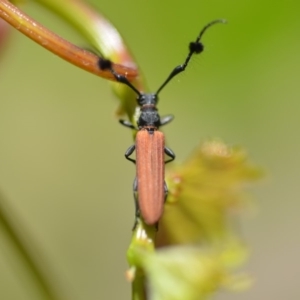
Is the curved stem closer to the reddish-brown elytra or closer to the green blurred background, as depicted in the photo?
the reddish-brown elytra

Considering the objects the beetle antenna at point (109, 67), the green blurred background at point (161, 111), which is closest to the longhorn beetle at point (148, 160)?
the beetle antenna at point (109, 67)

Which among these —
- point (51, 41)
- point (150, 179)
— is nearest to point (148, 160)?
point (150, 179)

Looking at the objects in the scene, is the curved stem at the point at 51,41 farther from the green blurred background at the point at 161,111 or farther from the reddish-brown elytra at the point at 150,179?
the green blurred background at the point at 161,111

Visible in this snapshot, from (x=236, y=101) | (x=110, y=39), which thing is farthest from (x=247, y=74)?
(x=110, y=39)

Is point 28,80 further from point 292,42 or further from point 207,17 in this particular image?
point 292,42

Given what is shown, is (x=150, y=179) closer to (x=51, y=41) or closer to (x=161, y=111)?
(x=51, y=41)

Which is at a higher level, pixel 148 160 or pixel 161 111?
pixel 161 111
